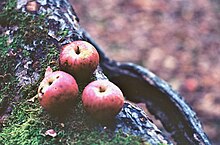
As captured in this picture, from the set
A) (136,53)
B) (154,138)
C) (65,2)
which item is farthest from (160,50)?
(154,138)

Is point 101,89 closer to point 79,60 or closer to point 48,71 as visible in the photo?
point 79,60

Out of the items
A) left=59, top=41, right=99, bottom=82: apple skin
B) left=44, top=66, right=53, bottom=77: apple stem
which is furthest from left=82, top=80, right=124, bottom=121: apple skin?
left=44, top=66, right=53, bottom=77: apple stem

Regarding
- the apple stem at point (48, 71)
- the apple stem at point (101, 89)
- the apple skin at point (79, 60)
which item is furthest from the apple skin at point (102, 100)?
the apple stem at point (48, 71)

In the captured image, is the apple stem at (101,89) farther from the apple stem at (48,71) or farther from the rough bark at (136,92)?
the apple stem at (48,71)

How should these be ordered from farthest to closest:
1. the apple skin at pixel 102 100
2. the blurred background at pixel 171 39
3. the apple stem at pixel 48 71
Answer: the blurred background at pixel 171 39
the apple stem at pixel 48 71
the apple skin at pixel 102 100

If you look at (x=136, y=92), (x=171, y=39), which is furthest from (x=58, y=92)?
(x=171, y=39)

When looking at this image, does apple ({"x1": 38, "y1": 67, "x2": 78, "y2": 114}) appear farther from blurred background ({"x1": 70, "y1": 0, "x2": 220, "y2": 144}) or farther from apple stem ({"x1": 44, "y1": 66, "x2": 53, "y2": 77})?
blurred background ({"x1": 70, "y1": 0, "x2": 220, "y2": 144})
